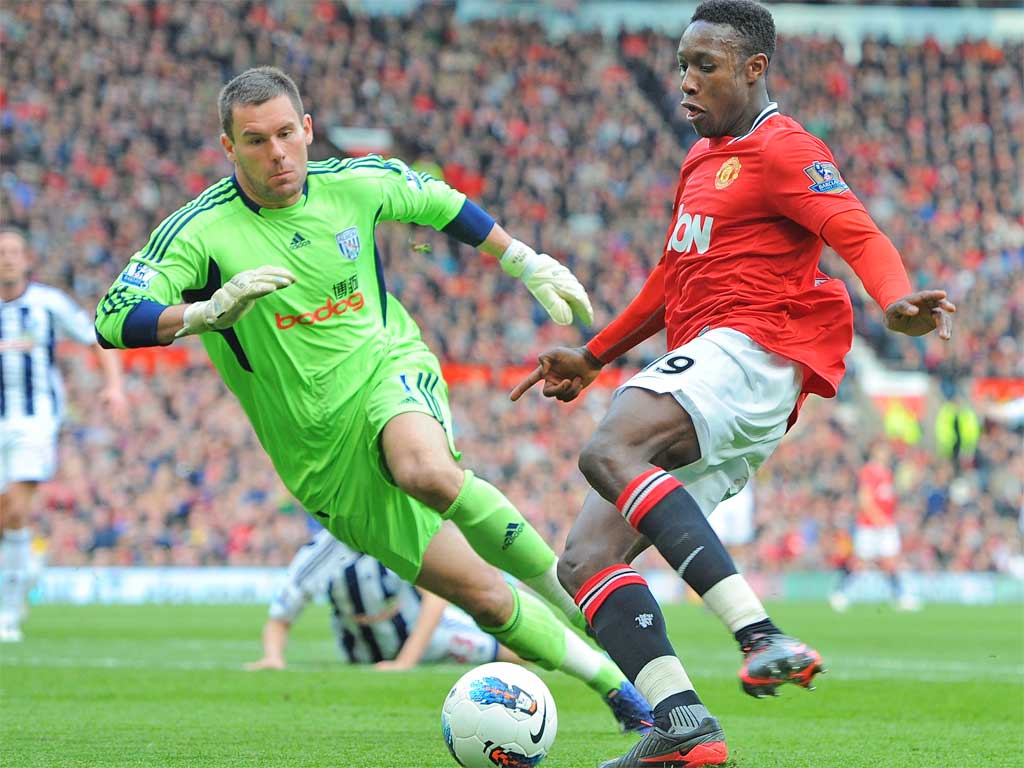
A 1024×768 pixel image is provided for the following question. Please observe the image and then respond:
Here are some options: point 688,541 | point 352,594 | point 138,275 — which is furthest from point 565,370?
point 352,594

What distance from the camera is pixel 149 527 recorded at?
20.8 meters

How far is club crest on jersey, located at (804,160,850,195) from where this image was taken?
15.6 feet

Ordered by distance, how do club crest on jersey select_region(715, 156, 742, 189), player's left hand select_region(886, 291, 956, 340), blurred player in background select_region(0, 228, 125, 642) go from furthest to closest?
1. blurred player in background select_region(0, 228, 125, 642)
2. club crest on jersey select_region(715, 156, 742, 189)
3. player's left hand select_region(886, 291, 956, 340)

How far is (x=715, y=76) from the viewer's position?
16.6ft

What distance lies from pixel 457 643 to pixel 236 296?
14.4ft

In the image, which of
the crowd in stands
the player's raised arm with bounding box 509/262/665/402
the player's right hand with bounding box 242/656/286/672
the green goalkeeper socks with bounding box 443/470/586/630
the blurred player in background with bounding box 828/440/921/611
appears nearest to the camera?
the player's raised arm with bounding box 509/262/665/402

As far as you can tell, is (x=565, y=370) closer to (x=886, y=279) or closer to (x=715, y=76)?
(x=715, y=76)

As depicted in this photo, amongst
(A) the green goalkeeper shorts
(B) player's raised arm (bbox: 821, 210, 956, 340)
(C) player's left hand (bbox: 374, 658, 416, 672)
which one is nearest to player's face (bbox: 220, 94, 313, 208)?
(A) the green goalkeeper shorts

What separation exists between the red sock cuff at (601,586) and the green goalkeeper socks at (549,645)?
1.20 m

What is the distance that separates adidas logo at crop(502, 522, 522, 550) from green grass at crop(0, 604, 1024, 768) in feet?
2.62

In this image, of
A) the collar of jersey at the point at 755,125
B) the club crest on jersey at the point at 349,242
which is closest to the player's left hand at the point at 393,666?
the club crest on jersey at the point at 349,242

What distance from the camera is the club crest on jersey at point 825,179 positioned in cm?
476

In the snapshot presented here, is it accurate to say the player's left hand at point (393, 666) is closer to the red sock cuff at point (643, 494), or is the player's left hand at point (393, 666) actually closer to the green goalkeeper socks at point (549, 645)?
the green goalkeeper socks at point (549, 645)

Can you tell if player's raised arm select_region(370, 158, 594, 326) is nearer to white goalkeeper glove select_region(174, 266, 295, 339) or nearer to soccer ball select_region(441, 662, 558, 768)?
white goalkeeper glove select_region(174, 266, 295, 339)
